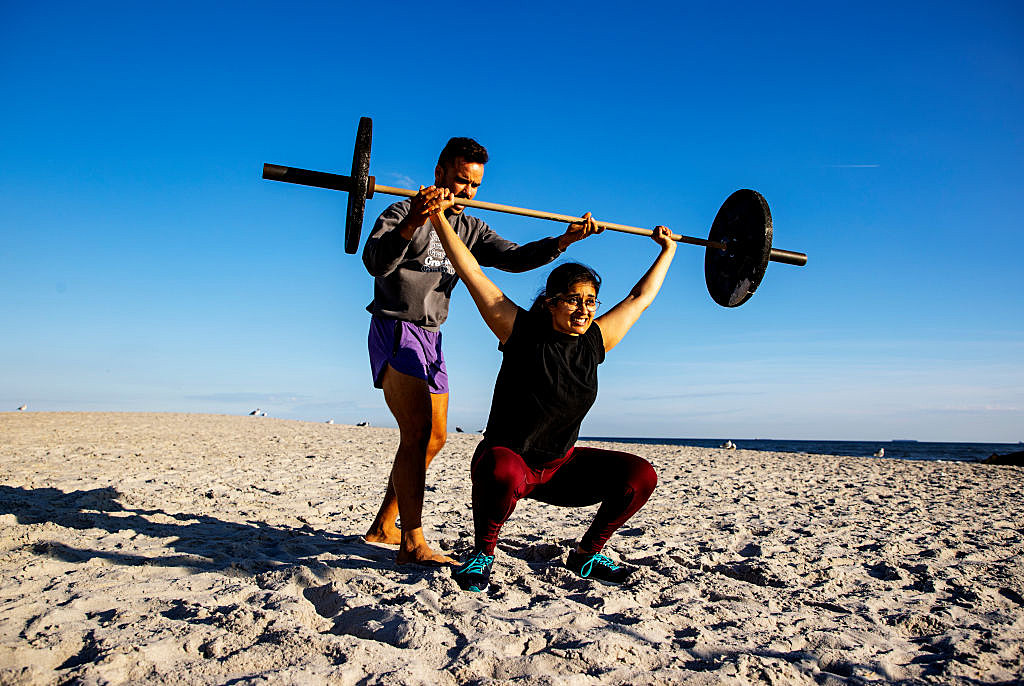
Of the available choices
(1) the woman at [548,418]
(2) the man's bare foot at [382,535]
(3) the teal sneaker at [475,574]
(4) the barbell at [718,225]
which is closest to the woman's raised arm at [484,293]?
(1) the woman at [548,418]

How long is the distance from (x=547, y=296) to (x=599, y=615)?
4.49 feet

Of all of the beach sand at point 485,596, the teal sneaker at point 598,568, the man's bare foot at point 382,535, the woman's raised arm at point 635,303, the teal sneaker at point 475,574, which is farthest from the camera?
the man's bare foot at point 382,535

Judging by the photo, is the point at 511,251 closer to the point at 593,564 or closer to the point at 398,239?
the point at 398,239

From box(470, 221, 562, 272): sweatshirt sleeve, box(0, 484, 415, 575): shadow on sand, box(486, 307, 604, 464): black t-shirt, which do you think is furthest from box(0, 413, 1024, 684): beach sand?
box(470, 221, 562, 272): sweatshirt sleeve

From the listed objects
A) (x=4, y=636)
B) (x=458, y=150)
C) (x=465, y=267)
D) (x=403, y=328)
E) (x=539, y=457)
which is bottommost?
(x=4, y=636)

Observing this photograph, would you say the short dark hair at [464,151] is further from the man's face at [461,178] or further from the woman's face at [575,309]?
the woman's face at [575,309]

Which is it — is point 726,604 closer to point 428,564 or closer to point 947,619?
point 947,619

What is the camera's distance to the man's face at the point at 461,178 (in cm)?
322

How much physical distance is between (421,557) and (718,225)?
113 inches

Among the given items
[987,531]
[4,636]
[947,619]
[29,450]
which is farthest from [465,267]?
[29,450]

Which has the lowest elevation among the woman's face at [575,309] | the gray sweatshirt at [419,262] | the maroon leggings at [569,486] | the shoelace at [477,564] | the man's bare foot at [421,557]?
the man's bare foot at [421,557]

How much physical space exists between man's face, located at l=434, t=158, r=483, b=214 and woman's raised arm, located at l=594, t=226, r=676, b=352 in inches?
37.3

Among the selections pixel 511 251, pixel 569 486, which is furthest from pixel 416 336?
pixel 569 486

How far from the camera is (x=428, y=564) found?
303 centimetres
